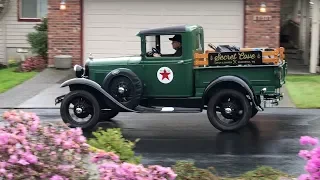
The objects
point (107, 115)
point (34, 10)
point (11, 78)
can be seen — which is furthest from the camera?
point (34, 10)

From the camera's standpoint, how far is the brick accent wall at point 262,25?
1859 cm

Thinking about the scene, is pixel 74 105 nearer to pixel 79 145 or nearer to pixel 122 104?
pixel 122 104

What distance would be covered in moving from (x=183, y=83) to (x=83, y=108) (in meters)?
1.94

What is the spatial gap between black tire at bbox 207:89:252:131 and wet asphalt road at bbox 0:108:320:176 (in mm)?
179

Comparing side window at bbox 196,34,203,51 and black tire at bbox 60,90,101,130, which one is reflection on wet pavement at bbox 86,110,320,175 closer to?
black tire at bbox 60,90,101,130

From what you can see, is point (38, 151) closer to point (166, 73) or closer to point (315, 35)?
point (166, 73)

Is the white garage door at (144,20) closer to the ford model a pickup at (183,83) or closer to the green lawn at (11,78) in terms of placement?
the green lawn at (11,78)

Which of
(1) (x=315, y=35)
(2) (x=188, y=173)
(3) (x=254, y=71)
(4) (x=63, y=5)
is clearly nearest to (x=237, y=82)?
(3) (x=254, y=71)

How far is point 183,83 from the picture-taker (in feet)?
36.1

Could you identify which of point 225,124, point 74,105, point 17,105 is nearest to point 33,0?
point 17,105

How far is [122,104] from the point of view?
11.0 m

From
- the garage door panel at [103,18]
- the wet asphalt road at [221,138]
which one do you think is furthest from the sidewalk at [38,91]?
the garage door panel at [103,18]

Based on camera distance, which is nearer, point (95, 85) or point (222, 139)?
point (222, 139)

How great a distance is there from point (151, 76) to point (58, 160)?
6639 mm
